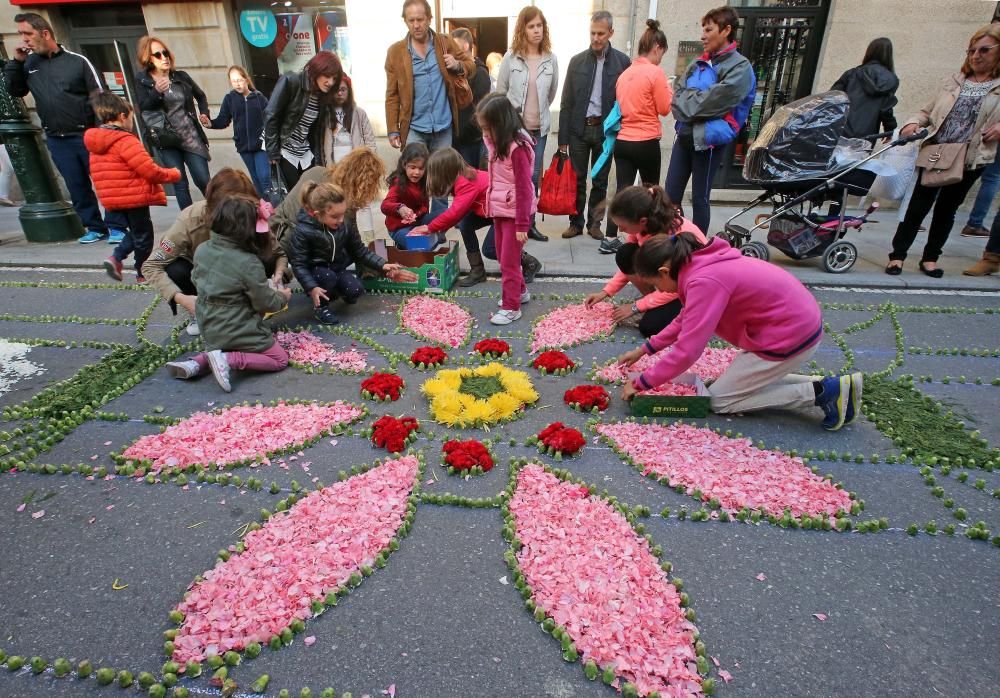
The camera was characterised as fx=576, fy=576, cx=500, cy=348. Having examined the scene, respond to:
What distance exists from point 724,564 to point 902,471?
127cm

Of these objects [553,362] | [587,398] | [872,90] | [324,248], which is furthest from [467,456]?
[872,90]

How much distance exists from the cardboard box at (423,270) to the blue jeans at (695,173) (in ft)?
7.88

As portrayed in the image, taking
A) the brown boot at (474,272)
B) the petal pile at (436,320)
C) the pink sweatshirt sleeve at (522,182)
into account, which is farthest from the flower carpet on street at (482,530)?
the brown boot at (474,272)

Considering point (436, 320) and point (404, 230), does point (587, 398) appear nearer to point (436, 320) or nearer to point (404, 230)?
point (436, 320)

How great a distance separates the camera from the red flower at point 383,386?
11.4 feet

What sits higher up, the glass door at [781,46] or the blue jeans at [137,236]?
the glass door at [781,46]

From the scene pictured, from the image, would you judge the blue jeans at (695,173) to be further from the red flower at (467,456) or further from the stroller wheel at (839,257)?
the red flower at (467,456)

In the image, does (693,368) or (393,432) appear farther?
(693,368)

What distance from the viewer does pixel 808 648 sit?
1.97m

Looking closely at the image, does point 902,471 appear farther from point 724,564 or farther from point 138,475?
point 138,475

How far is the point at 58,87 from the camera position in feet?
21.6

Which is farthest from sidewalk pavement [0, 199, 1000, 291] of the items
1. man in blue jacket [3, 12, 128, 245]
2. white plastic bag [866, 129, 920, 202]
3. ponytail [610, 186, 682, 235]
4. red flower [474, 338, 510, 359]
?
ponytail [610, 186, 682, 235]

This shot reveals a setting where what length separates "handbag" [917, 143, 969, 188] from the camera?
532 cm

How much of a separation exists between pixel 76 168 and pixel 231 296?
16.6ft
